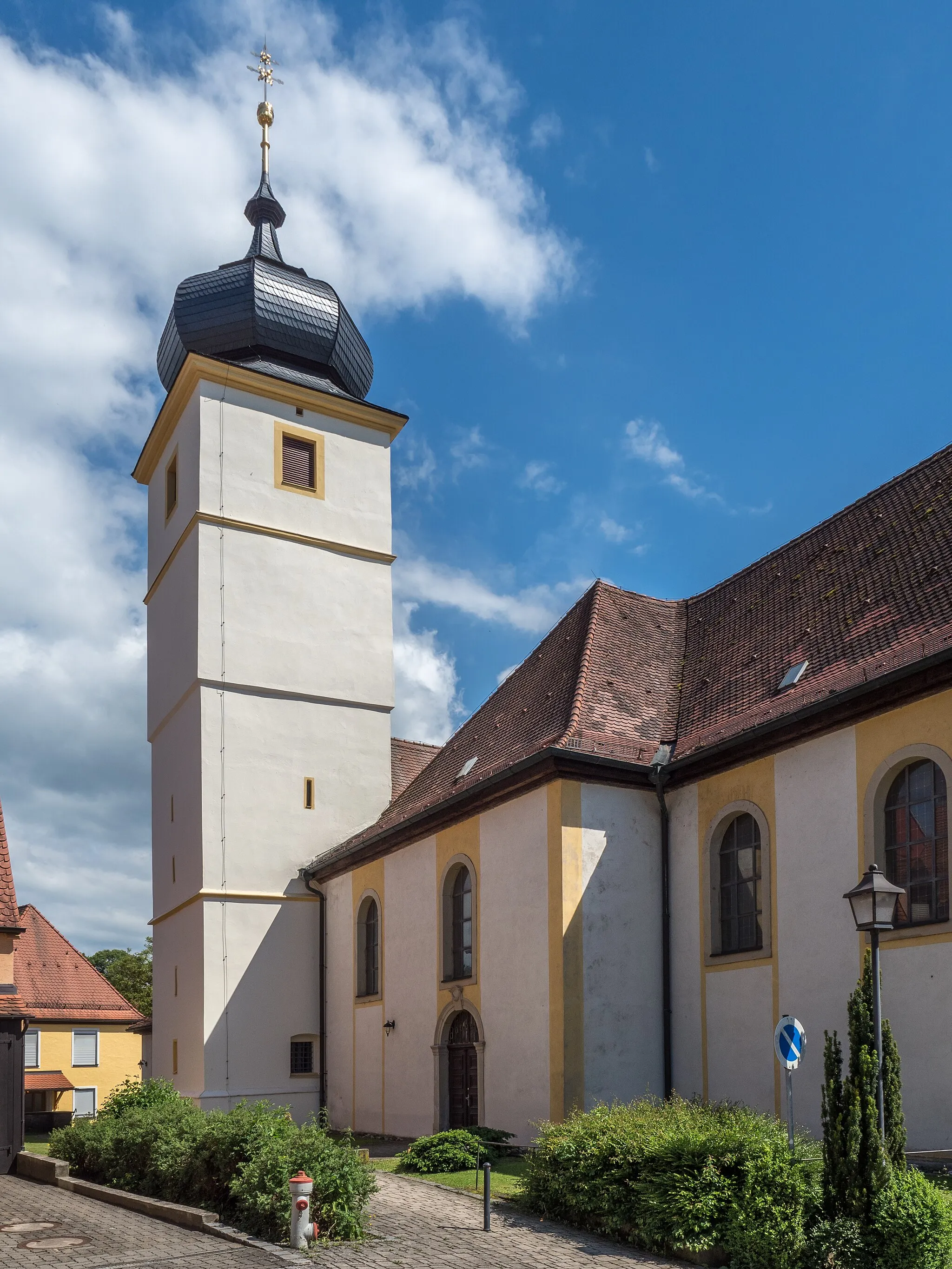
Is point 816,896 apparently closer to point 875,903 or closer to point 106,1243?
point 875,903

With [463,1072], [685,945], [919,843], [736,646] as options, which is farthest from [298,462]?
[919,843]

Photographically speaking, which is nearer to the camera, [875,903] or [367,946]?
[875,903]

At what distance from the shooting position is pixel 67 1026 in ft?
129

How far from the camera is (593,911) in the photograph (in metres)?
17.0

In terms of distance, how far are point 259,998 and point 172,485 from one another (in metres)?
11.9

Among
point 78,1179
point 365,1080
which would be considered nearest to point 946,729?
point 78,1179

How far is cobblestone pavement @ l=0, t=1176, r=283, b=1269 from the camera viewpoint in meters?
10.2

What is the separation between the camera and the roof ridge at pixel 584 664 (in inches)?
705

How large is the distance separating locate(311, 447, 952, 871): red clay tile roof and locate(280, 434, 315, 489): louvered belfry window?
24.6ft

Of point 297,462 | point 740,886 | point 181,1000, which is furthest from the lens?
point 297,462

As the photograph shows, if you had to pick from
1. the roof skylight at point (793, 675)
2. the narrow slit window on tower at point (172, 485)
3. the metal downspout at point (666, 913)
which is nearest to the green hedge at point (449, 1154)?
the metal downspout at point (666, 913)

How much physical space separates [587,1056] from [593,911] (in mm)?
1883

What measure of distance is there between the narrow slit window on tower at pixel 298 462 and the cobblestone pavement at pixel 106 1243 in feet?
54.2

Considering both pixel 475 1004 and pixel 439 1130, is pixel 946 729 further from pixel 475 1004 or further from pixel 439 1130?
pixel 439 1130
